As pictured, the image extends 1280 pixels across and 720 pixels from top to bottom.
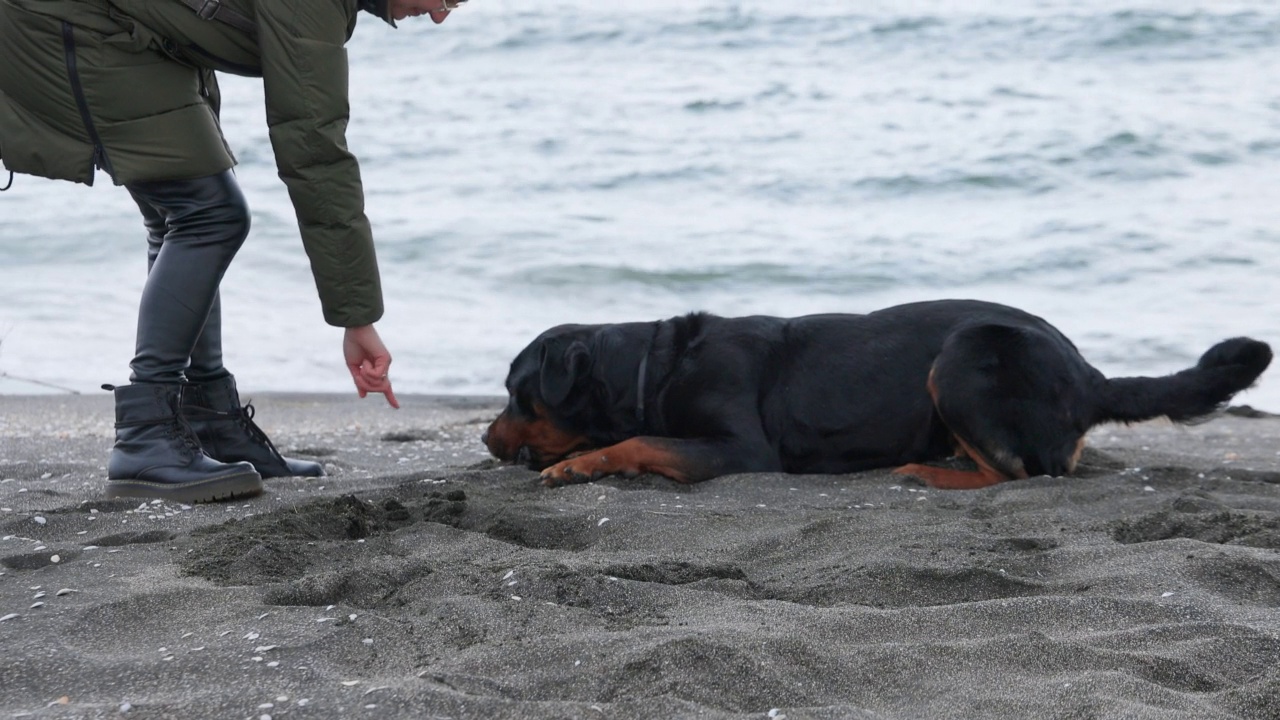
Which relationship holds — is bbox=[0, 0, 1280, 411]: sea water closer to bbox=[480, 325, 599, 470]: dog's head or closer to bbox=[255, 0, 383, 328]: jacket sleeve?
bbox=[480, 325, 599, 470]: dog's head

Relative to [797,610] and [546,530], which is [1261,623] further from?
[546,530]

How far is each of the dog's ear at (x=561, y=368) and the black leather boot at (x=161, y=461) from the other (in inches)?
44.9

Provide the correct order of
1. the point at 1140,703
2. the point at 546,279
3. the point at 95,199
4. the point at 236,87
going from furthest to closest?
the point at 236,87, the point at 95,199, the point at 546,279, the point at 1140,703

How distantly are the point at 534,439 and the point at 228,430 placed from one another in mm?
1126

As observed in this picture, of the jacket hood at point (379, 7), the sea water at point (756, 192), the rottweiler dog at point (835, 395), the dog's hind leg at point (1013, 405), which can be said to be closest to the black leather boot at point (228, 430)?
the rottweiler dog at point (835, 395)

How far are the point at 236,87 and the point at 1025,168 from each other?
43.1 feet

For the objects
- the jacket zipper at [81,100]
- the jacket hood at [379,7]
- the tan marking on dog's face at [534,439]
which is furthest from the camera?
the tan marking on dog's face at [534,439]

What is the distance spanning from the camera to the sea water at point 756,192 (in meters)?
9.19

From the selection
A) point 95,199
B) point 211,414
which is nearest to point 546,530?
point 211,414

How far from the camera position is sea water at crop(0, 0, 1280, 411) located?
362 inches

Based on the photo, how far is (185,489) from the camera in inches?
151

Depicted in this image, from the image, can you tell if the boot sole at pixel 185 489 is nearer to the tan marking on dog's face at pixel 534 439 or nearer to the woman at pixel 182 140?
the woman at pixel 182 140

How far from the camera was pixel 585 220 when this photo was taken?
12.4 m

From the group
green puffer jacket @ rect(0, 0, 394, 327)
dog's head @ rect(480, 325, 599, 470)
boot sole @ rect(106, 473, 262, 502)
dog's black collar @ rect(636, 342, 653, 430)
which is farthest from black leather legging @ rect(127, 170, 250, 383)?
dog's black collar @ rect(636, 342, 653, 430)
